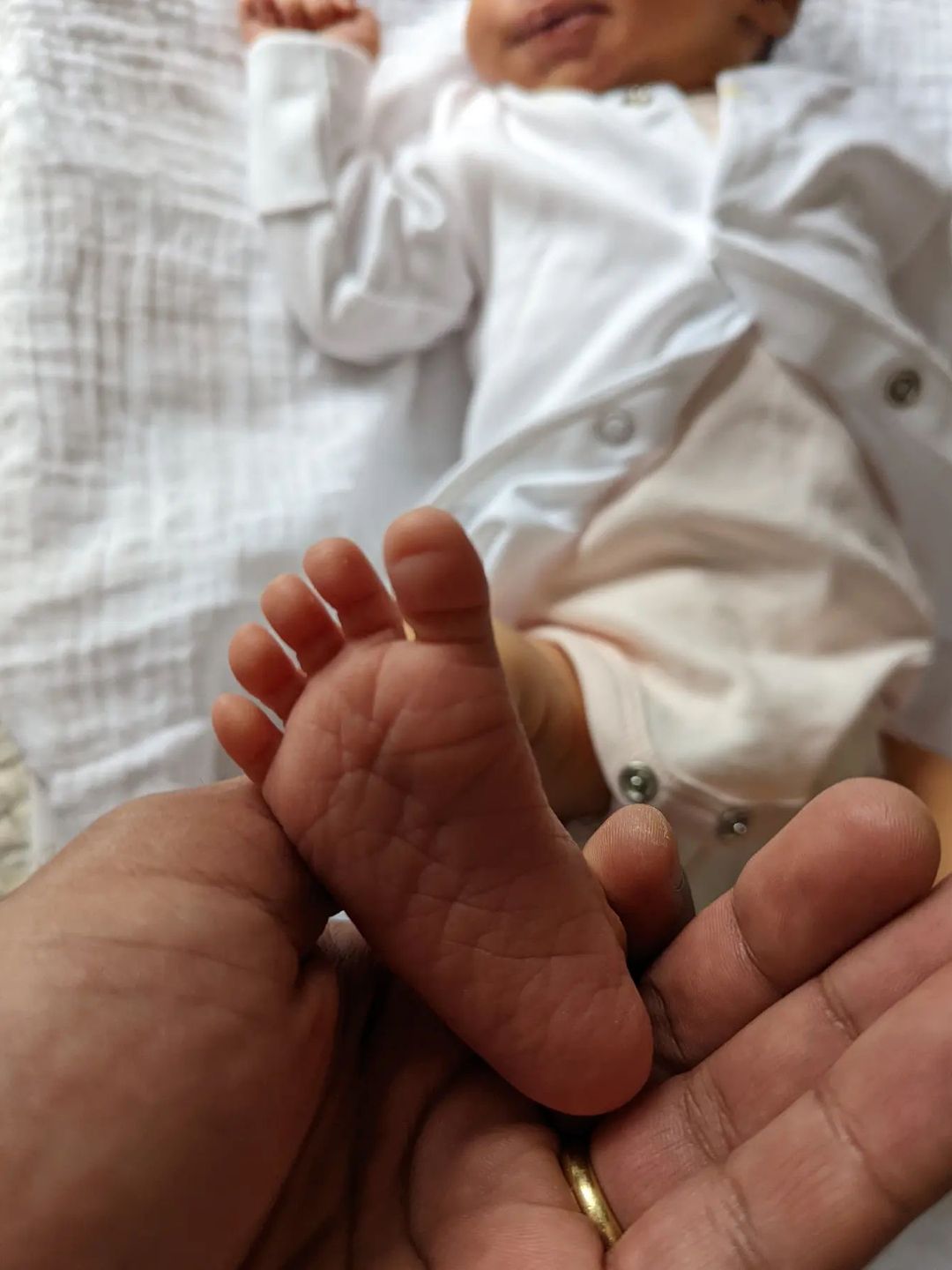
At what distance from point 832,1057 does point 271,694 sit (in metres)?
0.31

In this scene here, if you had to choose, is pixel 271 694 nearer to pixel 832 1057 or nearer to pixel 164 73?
pixel 832 1057

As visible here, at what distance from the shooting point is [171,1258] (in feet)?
1.33

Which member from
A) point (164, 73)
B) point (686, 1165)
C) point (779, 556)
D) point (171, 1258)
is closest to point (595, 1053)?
point (686, 1165)

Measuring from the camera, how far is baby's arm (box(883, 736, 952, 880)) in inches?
30.9

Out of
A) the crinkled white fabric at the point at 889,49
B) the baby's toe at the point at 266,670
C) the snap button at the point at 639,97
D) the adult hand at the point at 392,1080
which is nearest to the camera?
the adult hand at the point at 392,1080

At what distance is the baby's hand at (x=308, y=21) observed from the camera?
0.94 meters

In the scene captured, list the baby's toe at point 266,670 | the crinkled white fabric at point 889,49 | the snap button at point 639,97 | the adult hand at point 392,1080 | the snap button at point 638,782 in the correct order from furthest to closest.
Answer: the crinkled white fabric at point 889,49, the snap button at point 639,97, the snap button at point 638,782, the baby's toe at point 266,670, the adult hand at point 392,1080

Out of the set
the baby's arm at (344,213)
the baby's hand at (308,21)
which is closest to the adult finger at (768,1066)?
the baby's arm at (344,213)

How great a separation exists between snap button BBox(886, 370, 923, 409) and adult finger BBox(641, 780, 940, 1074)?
1.26ft

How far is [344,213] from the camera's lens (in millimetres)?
867

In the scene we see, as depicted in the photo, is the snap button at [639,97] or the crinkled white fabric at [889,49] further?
the crinkled white fabric at [889,49]

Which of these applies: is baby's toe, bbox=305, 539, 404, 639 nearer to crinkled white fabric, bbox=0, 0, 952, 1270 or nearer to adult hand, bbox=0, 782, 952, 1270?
adult hand, bbox=0, 782, 952, 1270

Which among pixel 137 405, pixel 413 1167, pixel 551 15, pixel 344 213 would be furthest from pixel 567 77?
pixel 413 1167

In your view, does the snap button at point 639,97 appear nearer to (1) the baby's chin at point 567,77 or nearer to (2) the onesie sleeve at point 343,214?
(1) the baby's chin at point 567,77
